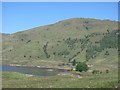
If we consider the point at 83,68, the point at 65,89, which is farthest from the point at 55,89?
the point at 83,68

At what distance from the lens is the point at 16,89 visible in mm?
52750

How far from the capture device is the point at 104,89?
4984 centimetres

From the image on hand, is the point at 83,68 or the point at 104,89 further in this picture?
the point at 83,68

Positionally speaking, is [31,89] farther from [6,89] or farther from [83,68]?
[83,68]

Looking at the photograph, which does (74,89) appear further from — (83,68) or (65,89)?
(83,68)

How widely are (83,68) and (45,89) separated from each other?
3356 inches

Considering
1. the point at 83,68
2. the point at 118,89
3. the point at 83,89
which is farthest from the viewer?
the point at 83,68

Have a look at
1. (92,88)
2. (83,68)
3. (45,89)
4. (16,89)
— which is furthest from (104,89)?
(83,68)

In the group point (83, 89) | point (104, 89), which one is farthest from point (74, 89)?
point (104, 89)

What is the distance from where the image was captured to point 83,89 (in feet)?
167

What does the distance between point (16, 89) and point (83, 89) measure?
10676mm

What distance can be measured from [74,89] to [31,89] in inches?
278

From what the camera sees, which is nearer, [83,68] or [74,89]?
[74,89]

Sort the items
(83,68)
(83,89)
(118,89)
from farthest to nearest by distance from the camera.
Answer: (83,68) → (83,89) → (118,89)
